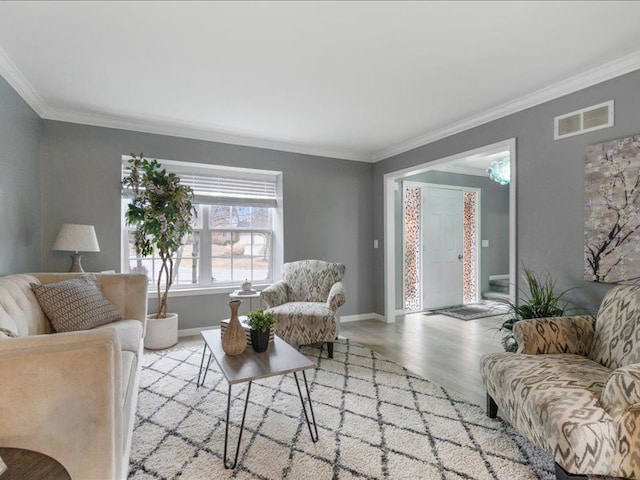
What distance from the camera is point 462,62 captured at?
2.35 meters

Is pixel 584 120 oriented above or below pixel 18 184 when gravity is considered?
above

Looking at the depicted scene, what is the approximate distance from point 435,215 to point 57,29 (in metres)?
5.00

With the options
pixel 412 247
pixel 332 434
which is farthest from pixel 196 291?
pixel 412 247

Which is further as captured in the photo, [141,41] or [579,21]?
[141,41]

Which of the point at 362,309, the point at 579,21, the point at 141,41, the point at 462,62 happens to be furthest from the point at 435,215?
the point at 141,41

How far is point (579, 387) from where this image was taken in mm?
1524

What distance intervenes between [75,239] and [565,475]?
3.69 meters

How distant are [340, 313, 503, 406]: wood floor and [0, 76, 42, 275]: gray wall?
10.4 ft

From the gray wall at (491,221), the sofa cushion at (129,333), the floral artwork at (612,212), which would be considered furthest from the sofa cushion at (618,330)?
the gray wall at (491,221)

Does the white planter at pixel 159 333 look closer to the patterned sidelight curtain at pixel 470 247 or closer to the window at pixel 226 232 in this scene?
the window at pixel 226 232

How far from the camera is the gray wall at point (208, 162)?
129 inches

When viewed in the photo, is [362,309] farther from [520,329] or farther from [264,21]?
[264,21]

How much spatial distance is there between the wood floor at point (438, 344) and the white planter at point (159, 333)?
74.7 inches

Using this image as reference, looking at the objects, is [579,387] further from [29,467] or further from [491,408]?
[29,467]
